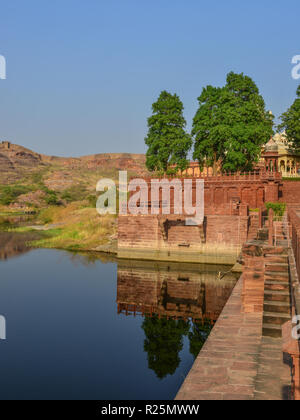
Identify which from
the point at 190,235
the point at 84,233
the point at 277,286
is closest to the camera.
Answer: the point at 277,286

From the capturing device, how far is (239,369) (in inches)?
357

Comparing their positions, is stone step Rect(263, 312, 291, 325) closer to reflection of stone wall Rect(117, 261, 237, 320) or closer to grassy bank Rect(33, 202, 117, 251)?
reflection of stone wall Rect(117, 261, 237, 320)

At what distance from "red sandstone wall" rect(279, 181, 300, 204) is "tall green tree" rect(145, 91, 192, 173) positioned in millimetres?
10935

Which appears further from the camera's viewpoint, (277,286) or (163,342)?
(163,342)

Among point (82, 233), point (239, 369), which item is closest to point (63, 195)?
point (82, 233)

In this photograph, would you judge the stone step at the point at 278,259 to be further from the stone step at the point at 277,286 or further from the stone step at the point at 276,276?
the stone step at the point at 277,286

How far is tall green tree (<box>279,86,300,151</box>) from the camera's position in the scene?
41.8 m

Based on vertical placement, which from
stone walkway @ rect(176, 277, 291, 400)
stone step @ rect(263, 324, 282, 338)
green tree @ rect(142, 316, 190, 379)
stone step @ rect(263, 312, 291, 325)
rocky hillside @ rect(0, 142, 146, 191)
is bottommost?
green tree @ rect(142, 316, 190, 379)

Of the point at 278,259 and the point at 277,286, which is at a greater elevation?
the point at 278,259

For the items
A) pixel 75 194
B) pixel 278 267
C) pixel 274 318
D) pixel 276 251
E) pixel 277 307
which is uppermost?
pixel 75 194

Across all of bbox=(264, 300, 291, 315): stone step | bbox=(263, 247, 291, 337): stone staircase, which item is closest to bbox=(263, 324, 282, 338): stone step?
bbox=(263, 247, 291, 337): stone staircase

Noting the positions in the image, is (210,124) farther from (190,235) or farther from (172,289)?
(172,289)

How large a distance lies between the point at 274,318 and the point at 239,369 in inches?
79.9
